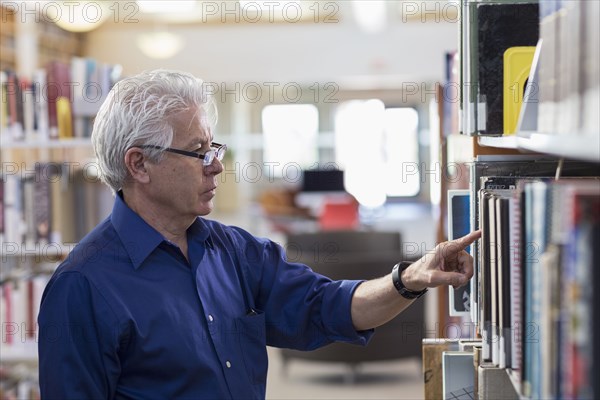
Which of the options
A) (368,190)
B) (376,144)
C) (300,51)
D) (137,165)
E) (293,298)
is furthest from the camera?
(376,144)

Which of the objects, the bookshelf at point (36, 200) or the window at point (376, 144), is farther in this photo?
the window at point (376, 144)

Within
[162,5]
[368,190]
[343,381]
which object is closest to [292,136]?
[368,190]

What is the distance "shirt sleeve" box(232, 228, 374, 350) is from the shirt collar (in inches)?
12.0

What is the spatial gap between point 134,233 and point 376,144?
39.2 ft

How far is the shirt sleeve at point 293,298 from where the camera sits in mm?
2219

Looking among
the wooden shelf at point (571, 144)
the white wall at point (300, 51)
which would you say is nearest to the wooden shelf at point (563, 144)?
the wooden shelf at point (571, 144)

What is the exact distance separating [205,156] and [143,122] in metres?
0.16

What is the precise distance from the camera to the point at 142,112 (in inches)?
78.7

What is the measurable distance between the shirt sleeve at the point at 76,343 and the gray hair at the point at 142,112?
1.04ft

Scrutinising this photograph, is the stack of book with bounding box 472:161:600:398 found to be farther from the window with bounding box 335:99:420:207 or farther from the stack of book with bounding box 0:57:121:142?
the window with bounding box 335:99:420:207

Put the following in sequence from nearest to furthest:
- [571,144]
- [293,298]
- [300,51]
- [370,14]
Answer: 1. [571,144]
2. [293,298]
3. [370,14]
4. [300,51]

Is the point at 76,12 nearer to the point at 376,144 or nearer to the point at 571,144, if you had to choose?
the point at 376,144

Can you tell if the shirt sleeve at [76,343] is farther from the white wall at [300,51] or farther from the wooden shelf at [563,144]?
the white wall at [300,51]

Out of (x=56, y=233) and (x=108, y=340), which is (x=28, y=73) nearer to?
(x=56, y=233)
